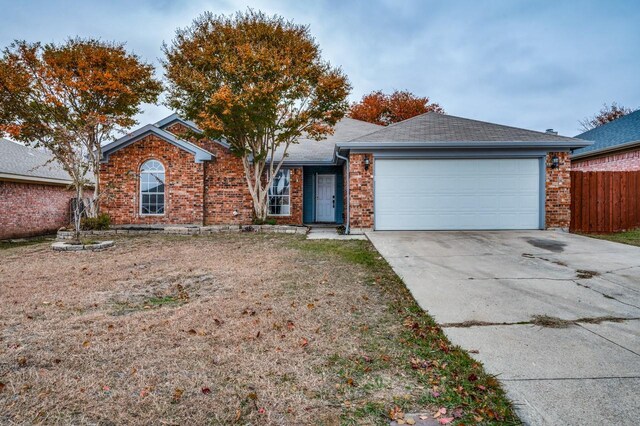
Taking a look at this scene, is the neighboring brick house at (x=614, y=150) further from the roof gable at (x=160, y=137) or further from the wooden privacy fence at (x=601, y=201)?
the roof gable at (x=160, y=137)

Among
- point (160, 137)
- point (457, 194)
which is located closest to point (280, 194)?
point (160, 137)

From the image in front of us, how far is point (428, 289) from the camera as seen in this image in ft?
15.4

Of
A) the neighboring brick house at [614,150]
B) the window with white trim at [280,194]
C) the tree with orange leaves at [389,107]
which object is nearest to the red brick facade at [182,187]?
the window with white trim at [280,194]

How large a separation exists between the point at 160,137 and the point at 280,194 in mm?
4826

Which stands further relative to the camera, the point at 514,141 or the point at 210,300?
the point at 514,141

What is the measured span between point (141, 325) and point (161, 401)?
5.12 feet

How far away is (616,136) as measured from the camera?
14.5m

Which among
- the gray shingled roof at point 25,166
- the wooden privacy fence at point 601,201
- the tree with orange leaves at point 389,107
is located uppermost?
the tree with orange leaves at point 389,107

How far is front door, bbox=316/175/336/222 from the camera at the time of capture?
575 inches

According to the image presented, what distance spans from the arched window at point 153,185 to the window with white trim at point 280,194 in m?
4.02

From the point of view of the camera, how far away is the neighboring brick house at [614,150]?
13217 millimetres

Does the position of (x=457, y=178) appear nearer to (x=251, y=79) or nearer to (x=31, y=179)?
(x=251, y=79)

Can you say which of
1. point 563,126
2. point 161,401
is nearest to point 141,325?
point 161,401

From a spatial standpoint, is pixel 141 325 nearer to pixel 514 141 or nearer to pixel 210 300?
pixel 210 300
